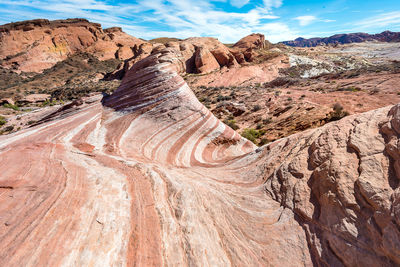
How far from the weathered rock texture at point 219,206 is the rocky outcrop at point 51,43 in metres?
76.3

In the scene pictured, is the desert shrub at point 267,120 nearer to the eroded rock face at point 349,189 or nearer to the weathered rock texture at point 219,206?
the weathered rock texture at point 219,206

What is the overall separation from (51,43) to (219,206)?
90638 millimetres

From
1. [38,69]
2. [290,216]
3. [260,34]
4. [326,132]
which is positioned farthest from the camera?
[260,34]

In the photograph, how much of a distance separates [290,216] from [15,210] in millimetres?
4699

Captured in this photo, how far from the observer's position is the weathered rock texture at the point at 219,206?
8.50 feet

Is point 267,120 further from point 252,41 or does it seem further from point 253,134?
point 252,41

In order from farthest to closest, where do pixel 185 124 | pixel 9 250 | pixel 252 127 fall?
pixel 252 127
pixel 185 124
pixel 9 250

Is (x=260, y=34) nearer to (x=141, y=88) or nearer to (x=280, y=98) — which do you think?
(x=280, y=98)

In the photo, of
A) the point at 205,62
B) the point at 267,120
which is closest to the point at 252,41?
the point at 205,62

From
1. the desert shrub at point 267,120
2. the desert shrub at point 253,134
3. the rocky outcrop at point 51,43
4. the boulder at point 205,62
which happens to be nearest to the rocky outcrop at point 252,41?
the boulder at point 205,62

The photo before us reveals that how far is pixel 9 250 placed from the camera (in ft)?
7.87

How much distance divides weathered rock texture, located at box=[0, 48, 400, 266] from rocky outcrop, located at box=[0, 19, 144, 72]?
76.3 metres

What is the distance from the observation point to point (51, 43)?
221 feet

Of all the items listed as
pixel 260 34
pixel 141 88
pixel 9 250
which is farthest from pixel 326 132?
pixel 260 34
